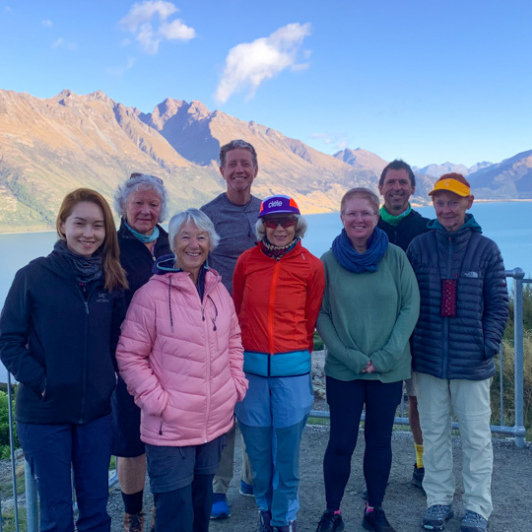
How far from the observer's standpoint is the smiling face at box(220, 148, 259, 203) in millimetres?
3482

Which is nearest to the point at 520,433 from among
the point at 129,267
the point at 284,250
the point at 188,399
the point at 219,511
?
the point at 219,511

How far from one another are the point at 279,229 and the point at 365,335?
2.66ft

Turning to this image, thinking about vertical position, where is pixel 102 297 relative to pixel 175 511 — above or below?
above

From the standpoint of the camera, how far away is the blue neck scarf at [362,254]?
2.86 metres

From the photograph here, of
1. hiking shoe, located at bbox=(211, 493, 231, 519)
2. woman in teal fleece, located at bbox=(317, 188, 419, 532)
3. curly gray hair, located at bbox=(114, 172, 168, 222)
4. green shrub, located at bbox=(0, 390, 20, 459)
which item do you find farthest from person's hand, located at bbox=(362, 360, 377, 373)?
green shrub, located at bbox=(0, 390, 20, 459)

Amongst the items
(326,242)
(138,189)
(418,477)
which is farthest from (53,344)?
(326,242)

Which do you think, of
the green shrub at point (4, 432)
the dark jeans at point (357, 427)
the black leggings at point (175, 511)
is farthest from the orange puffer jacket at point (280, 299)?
the green shrub at point (4, 432)

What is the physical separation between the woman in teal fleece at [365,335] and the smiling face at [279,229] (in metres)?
0.36

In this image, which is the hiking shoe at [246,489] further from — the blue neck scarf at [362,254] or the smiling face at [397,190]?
the smiling face at [397,190]

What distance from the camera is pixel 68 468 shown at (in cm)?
227

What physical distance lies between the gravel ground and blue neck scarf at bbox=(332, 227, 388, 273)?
169cm

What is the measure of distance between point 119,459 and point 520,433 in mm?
3407

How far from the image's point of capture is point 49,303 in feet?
7.16

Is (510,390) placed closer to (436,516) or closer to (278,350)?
(436,516)
